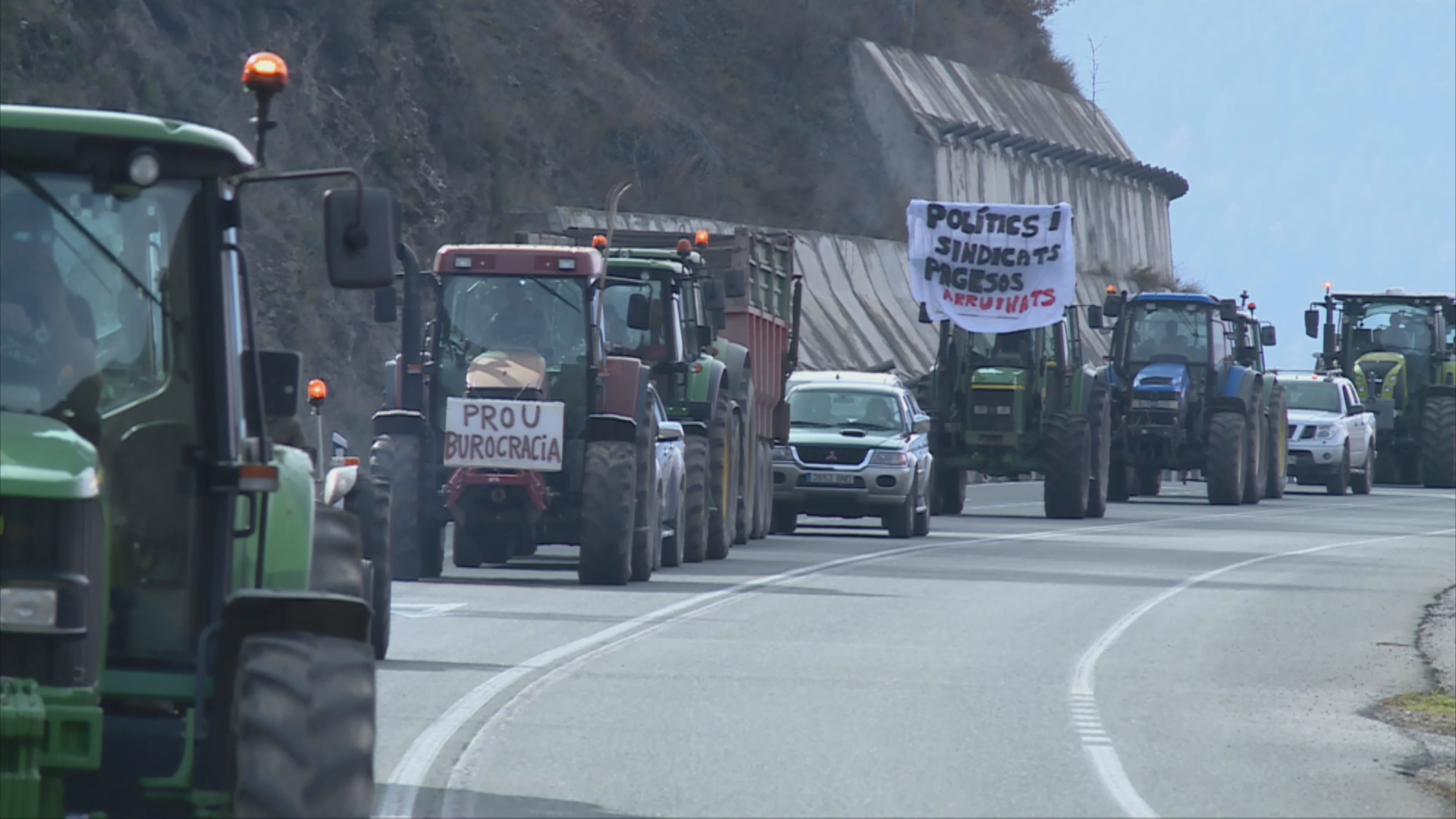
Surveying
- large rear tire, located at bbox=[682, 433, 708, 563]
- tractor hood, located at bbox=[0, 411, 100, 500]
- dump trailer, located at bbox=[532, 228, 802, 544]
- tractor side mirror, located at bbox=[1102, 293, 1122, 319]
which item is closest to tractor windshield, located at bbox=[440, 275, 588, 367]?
large rear tire, located at bbox=[682, 433, 708, 563]

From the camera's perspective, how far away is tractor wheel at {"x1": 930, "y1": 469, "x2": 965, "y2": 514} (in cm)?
3425

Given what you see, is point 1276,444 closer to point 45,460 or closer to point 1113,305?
point 1113,305

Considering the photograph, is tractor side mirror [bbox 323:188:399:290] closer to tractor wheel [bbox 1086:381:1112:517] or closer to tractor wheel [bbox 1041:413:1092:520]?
tractor wheel [bbox 1041:413:1092:520]

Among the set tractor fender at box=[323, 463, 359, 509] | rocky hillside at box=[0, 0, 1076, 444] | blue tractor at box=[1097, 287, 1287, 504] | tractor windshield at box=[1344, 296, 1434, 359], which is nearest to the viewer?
tractor fender at box=[323, 463, 359, 509]

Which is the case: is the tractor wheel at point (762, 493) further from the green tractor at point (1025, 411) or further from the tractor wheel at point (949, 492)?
the tractor wheel at point (949, 492)

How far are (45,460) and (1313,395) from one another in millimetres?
41281

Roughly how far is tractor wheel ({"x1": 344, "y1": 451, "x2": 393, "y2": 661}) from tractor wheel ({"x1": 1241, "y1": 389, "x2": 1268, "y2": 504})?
24.7 metres

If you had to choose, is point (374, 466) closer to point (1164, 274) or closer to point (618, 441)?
point (618, 441)

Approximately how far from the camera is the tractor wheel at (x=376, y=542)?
13.4 meters

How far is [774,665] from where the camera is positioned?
551 inches

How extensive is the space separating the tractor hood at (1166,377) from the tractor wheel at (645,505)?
18234mm

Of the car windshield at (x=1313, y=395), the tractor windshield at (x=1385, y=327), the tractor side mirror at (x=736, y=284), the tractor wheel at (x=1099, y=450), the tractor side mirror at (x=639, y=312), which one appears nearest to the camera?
the tractor side mirror at (x=639, y=312)

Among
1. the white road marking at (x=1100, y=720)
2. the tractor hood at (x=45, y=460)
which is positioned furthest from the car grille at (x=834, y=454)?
the tractor hood at (x=45, y=460)

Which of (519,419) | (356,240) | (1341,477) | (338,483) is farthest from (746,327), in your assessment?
(1341,477)
